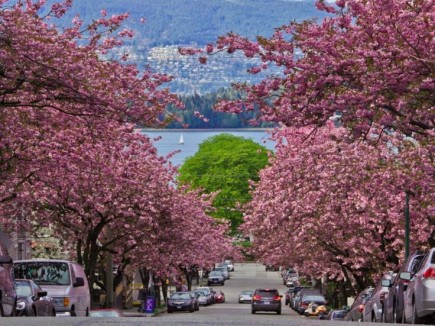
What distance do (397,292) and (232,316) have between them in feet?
10.1

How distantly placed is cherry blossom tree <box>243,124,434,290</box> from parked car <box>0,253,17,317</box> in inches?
564

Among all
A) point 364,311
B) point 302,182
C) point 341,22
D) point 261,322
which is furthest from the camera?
point 302,182

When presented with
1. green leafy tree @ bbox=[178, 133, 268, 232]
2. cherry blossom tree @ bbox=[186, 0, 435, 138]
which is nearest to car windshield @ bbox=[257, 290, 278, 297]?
green leafy tree @ bbox=[178, 133, 268, 232]

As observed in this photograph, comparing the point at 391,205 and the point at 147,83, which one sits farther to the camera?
the point at 391,205

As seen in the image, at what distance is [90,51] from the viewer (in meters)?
29.6

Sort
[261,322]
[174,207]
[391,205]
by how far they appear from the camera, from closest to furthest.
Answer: [261,322] < [391,205] < [174,207]

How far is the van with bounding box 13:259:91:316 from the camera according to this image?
2931 cm

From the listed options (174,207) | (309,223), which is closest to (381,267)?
(309,223)

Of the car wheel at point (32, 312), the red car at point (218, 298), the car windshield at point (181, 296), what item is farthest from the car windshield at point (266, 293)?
the car wheel at point (32, 312)

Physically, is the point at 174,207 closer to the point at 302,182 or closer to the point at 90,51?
the point at 302,182

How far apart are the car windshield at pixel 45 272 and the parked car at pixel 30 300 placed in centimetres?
358

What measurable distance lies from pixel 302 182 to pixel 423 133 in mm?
21039

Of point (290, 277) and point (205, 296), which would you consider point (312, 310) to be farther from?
point (290, 277)

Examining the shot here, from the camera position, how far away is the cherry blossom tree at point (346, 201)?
1515 inches
